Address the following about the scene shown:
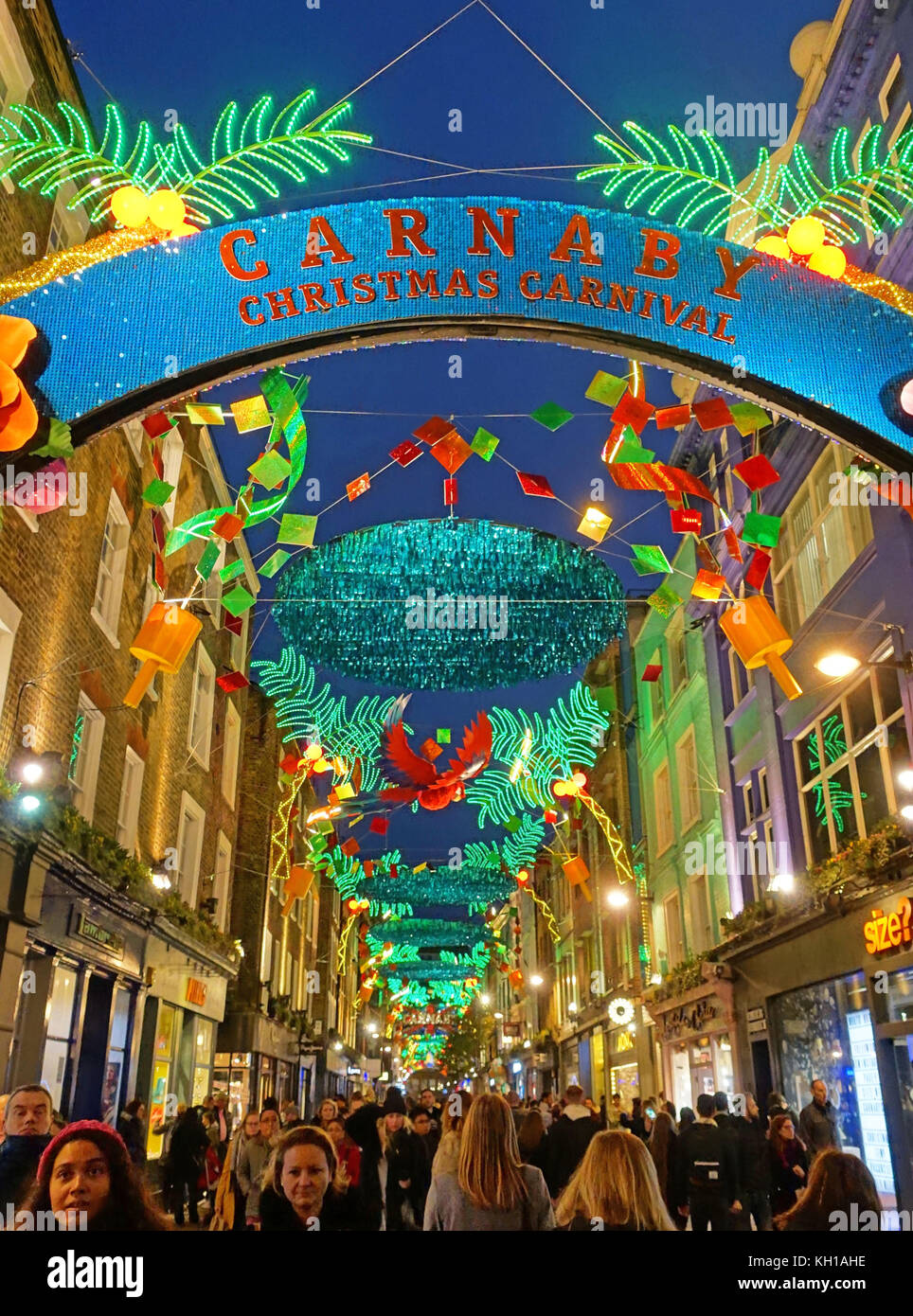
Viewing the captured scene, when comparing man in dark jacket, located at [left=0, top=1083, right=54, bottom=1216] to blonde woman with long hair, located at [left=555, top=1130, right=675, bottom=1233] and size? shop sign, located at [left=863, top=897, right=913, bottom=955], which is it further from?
size? shop sign, located at [left=863, top=897, right=913, bottom=955]

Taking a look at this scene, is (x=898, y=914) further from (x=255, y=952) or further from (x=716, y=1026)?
(x=255, y=952)

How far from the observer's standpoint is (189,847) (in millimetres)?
22766

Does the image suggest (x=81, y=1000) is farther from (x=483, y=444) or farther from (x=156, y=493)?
(x=483, y=444)

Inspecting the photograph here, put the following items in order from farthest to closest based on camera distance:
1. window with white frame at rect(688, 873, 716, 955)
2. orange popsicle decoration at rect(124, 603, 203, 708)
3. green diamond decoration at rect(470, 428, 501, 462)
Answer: window with white frame at rect(688, 873, 716, 955) → green diamond decoration at rect(470, 428, 501, 462) → orange popsicle decoration at rect(124, 603, 203, 708)

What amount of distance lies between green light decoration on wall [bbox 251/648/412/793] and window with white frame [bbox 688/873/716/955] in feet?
27.8

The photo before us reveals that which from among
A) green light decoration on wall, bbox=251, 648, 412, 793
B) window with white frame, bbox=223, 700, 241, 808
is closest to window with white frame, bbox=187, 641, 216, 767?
green light decoration on wall, bbox=251, 648, 412, 793

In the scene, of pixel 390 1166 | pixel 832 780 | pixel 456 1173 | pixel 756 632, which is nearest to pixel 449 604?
pixel 756 632

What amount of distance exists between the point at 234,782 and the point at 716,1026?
14.1 metres

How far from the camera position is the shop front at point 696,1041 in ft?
68.4

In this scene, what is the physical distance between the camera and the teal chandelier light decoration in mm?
11539

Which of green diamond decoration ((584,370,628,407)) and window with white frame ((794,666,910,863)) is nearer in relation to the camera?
green diamond decoration ((584,370,628,407))

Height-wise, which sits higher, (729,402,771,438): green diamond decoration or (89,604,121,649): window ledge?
(89,604,121,649): window ledge

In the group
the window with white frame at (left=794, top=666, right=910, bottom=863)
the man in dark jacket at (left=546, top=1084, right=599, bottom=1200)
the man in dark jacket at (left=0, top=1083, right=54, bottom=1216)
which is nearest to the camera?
the man in dark jacket at (left=0, top=1083, right=54, bottom=1216)
